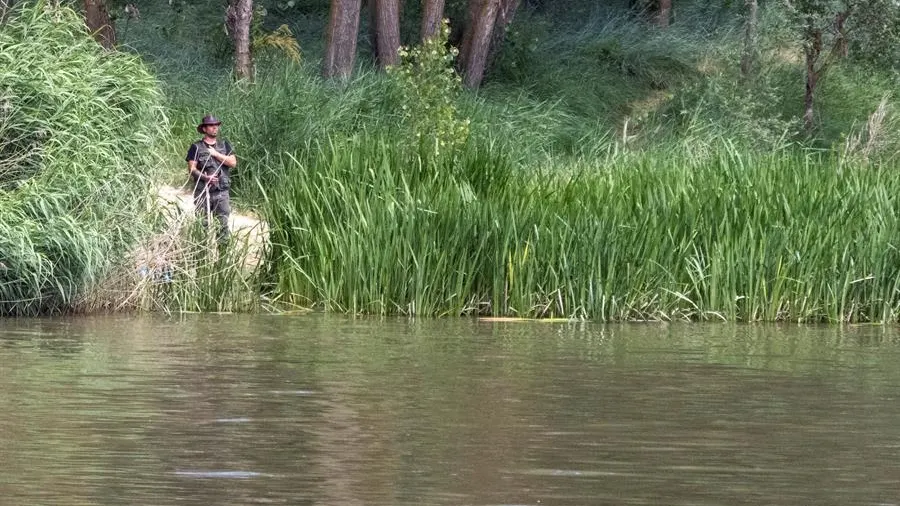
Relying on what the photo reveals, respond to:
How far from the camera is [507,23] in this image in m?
27.3

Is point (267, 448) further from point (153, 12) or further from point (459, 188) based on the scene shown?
point (153, 12)

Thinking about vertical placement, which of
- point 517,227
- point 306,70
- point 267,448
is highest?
point 306,70

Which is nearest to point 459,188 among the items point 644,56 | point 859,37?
point 859,37

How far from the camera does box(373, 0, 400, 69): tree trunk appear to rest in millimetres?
24406

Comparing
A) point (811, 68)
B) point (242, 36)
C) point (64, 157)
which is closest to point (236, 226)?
point (64, 157)

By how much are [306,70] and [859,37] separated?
7.47 meters

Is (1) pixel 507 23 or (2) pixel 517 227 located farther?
(1) pixel 507 23

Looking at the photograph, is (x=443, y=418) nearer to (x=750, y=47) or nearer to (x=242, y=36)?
(x=242, y=36)

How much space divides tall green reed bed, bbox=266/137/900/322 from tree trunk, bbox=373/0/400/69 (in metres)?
8.72

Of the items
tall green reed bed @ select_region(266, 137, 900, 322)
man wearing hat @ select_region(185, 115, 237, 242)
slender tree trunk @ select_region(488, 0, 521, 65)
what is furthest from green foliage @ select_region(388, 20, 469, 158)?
slender tree trunk @ select_region(488, 0, 521, 65)

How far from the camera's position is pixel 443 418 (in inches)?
337

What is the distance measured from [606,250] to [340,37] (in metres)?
9.52

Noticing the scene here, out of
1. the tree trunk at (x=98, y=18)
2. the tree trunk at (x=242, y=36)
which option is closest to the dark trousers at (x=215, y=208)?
the tree trunk at (x=242, y=36)

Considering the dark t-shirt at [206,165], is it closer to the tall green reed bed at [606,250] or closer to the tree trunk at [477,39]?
the tall green reed bed at [606,250]
